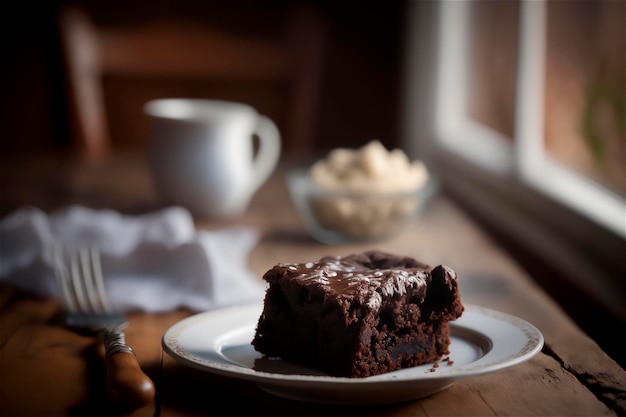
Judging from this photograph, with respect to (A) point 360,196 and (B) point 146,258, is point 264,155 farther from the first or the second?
(B) point 146,258

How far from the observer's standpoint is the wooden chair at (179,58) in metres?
1.99

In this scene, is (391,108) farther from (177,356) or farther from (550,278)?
(177,356)

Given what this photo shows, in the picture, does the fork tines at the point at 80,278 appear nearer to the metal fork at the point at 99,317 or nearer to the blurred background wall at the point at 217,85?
the metal fork at the point at 99,317

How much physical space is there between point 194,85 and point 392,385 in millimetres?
2169

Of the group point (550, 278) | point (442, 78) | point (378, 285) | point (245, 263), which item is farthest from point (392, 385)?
point (442, 78)

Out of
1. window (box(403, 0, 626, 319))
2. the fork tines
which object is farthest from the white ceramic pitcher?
window (box(403, 0, 626, 319))

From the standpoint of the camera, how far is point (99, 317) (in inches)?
33.3

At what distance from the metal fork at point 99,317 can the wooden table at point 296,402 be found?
0.02 metres

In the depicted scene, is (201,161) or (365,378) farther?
(201,161)

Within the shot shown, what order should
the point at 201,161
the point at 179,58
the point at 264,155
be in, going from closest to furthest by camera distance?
the point at 201,161
the point at 264,155
the point at 179,58

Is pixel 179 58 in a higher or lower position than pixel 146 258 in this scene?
higher

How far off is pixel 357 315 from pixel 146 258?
0.45 meters

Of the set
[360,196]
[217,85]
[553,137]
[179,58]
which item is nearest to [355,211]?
[360,196]

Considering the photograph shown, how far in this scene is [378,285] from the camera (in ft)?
2.13
